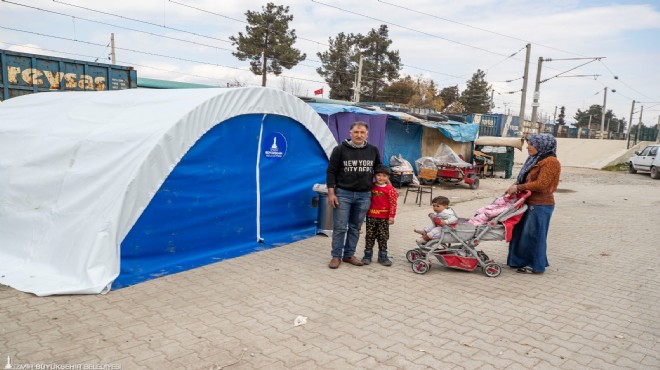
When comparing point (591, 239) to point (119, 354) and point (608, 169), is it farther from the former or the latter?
point (608, 169)

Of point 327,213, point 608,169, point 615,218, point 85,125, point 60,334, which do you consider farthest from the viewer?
point 608,169

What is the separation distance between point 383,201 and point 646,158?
2411cm

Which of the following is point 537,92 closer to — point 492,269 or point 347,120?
point 347,120

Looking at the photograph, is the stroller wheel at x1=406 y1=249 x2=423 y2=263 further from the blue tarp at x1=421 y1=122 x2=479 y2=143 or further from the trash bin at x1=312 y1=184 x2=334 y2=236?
the blue tarp at x1=421 y1=122 x2=479 y2=143

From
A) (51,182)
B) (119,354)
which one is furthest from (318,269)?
(51,182)

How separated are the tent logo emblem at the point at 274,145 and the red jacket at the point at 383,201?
1.88 meters

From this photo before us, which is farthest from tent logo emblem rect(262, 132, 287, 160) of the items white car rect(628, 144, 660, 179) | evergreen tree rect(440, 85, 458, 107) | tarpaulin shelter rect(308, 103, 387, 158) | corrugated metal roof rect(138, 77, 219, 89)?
evergreen tree rect(440, 85, 458, 107)

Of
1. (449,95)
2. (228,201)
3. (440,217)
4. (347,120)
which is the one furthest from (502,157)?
(449,95)

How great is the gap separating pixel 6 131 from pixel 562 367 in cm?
769

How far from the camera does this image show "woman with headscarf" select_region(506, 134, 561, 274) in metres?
5.58

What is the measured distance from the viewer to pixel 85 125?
19.9 ft

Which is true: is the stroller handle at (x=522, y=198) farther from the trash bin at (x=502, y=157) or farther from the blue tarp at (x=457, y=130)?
the trash bin at (x=502, y=157)

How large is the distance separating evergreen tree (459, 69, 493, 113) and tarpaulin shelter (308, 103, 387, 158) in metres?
50.6

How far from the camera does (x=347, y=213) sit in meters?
5.82
